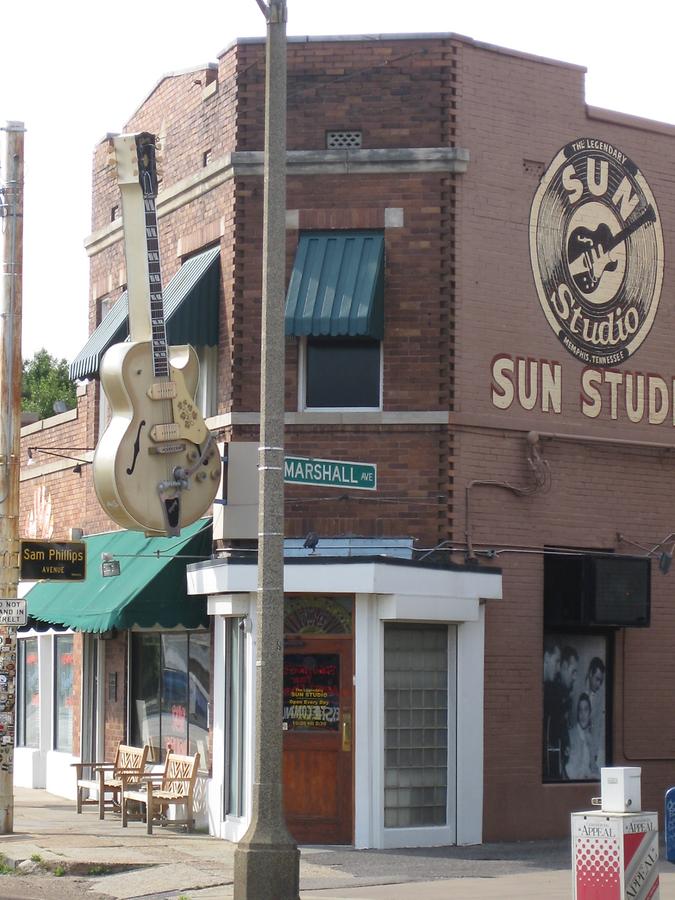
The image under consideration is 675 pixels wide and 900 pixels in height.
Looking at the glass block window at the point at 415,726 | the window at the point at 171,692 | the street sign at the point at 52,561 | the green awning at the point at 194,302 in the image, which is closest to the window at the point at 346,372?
the green awning at the point at 194,302

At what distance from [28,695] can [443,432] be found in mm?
11188

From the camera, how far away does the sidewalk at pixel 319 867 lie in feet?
44.6

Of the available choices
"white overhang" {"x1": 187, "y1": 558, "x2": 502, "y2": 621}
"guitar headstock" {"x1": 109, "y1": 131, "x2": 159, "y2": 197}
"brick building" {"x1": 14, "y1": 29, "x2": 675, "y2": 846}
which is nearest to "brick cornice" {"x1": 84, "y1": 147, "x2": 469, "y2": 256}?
"brick building" {"x1": 14, "y1": 29, "x2": 675, "y2": 846}

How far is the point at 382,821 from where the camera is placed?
54.3ft

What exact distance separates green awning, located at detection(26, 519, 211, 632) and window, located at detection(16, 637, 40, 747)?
19.4 feet

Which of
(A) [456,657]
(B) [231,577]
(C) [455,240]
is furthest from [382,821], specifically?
(C) [455,240]

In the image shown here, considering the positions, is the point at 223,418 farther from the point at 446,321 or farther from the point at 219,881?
the point at 219,881

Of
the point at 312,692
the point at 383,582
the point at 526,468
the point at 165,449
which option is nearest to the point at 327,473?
the point at 383,582

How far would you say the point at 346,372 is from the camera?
1775cm

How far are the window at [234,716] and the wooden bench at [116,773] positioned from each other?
5.13 feet

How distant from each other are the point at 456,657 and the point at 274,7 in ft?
25.1

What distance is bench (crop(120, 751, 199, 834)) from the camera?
58.0ft

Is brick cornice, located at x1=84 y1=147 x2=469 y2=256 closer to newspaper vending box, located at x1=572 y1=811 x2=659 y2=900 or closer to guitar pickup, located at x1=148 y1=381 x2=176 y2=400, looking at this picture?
guitar pickup, located at x1=148 y1=381 x2=176 y2=400

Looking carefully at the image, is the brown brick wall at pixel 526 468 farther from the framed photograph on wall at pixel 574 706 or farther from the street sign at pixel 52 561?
the street sign at pixel 52 561
